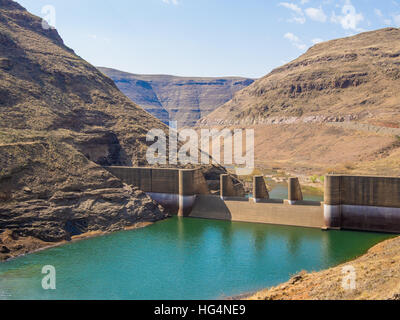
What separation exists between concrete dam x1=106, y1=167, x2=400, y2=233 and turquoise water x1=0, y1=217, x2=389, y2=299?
1165 mm

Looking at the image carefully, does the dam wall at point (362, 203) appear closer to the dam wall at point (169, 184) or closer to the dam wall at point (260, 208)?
the dam wall at point (260, 208)

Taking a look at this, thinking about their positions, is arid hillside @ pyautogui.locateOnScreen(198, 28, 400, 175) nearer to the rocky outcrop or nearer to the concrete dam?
the concrete dam

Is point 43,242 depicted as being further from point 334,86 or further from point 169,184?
point 334,86

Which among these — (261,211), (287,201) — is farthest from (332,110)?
(261,211)

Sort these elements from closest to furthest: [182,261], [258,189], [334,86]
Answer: [182,261] < [258,189] < [334,86]

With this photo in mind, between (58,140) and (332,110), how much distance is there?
63572 millimetres

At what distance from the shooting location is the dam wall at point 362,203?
3369 cm

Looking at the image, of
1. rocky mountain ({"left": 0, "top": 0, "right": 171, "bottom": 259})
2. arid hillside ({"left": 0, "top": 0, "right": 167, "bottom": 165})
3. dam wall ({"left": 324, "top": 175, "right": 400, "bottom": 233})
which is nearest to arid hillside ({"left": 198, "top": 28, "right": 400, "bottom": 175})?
dam wall ({"left": 324, "top": 175, "right": 400, "bottom": 233})

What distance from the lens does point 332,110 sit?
89.0 m

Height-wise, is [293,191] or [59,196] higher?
[293,191]

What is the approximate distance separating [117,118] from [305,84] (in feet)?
199

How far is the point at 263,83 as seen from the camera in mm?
119125

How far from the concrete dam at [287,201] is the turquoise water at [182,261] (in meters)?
1.16
